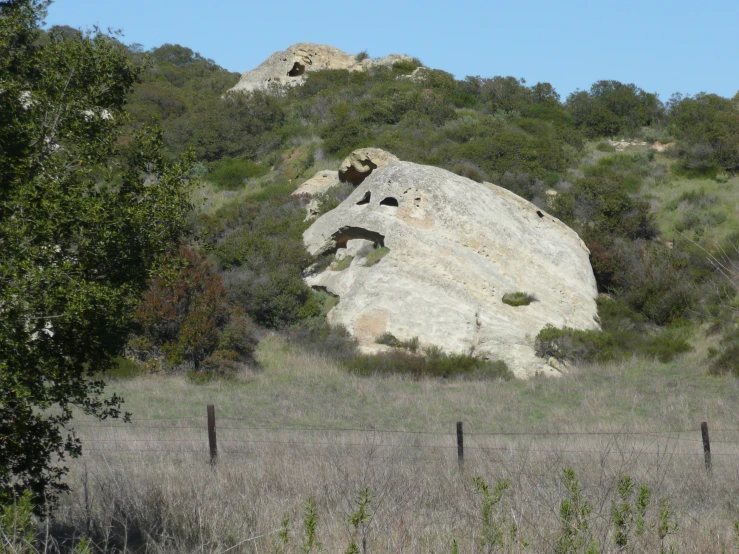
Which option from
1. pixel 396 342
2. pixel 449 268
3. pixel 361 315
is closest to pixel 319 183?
pixel 449 268

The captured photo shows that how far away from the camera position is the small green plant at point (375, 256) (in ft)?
70.9

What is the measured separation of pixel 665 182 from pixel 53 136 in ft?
101

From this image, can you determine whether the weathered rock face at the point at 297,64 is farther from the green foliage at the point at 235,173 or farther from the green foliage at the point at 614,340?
the green foliage at the point at 614,340

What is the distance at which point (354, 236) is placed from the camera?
75.5 ft

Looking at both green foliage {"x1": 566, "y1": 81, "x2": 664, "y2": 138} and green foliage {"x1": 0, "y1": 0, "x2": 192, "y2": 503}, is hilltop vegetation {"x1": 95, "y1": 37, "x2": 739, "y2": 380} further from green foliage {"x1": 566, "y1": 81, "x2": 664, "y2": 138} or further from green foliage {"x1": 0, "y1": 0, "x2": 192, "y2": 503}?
green foliage {"x1": 0, "y1": 0, "x2": 192, "y2": 503}

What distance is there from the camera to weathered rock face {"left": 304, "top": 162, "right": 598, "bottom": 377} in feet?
65.8

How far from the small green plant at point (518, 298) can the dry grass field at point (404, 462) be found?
2.86 m

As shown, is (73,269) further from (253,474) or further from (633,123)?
(633,123)

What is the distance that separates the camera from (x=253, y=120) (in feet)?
133

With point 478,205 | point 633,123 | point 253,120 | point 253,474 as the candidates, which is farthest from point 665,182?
point 253,474

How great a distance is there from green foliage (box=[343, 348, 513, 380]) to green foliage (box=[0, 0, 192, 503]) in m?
12.4

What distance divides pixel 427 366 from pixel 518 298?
3.95m

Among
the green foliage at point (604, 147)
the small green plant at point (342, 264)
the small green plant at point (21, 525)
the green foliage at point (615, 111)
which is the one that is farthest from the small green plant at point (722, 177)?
the small green plant at point (21, 525)

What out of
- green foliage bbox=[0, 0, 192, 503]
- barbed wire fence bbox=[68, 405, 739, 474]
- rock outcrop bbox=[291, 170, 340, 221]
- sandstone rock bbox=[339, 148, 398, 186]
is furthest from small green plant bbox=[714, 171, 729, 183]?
green foliage bbox=[0, 0, 192, 503]
